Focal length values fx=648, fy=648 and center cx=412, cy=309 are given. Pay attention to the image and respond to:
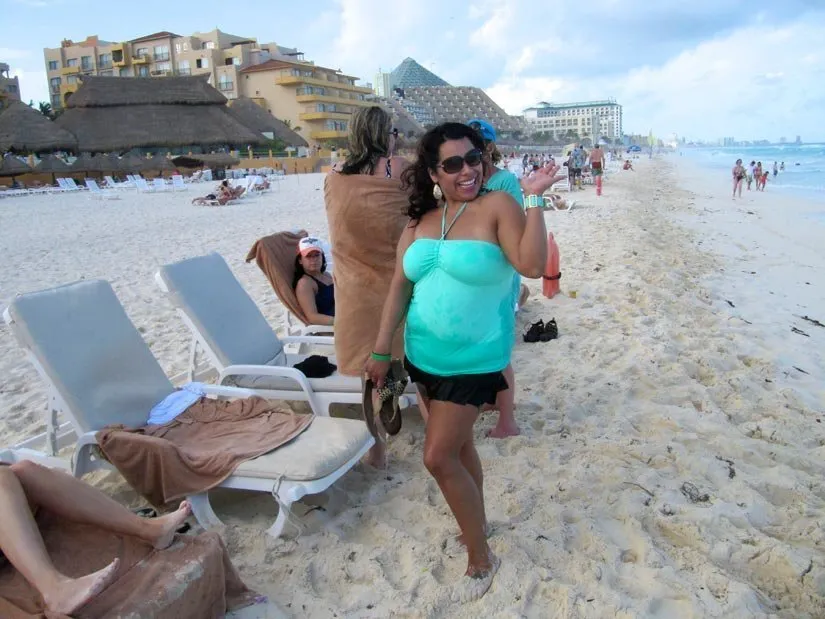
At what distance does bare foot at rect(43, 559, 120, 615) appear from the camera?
5.39ft

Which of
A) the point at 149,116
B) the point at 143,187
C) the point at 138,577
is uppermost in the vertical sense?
the point at 149,116

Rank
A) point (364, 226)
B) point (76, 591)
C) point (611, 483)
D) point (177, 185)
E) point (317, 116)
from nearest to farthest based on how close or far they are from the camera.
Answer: point (76, 591)
point (611, 483)
point (364, 226)
point (177, 185)
point (317, 116)

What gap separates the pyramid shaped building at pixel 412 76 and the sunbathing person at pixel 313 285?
107060 millimetres

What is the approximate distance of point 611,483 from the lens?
2736mm

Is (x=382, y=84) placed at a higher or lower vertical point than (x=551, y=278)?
higher

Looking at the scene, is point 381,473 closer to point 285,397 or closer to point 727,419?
point 285,397

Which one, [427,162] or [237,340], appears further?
[237,340]

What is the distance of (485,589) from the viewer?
6.86 feet

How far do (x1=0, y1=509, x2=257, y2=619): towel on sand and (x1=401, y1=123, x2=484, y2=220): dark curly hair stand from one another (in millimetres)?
1229

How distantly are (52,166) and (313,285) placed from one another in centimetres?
3049

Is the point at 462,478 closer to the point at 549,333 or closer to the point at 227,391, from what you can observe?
the point at 227,391

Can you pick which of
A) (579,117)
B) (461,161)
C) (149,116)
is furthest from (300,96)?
(579,117)

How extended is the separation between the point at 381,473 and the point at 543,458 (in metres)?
0.74

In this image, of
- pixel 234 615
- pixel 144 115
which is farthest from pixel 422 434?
pixel 144 115
